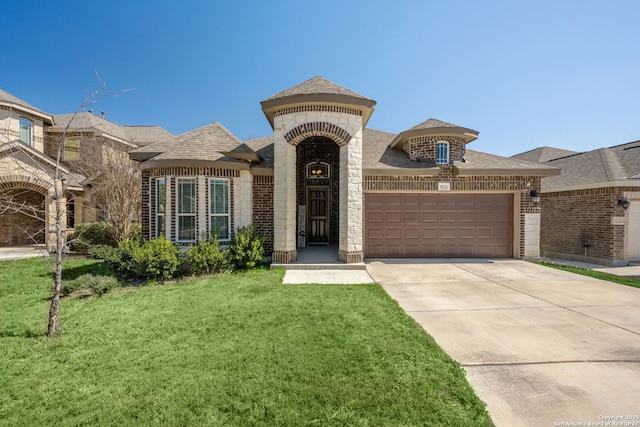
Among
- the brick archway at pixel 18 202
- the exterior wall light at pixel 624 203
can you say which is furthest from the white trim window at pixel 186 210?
the exterior wall light at pixel 624 203

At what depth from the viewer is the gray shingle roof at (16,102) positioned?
16.7 meters

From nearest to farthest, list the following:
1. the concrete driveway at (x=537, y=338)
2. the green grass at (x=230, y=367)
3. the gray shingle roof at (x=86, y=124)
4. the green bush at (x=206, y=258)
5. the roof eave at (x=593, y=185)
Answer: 1. the green grass at (x=230, y=367)
2. the concrete driveway at (x=537, y=338)
3. the green bush at (x=206, y=258)
4. the roof eave at (x=593, y=185)
5. the gray shingle roof at (x=86, y=124)

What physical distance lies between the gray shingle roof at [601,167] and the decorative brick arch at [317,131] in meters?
10.0

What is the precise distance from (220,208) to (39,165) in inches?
447

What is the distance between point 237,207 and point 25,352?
5.75 m

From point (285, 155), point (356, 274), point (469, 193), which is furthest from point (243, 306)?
point (469, 193)

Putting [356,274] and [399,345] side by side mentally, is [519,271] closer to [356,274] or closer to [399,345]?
[356,274]

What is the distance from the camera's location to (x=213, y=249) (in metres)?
7.64

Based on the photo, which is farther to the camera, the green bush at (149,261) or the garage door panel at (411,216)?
the garage door panel at (411,216)

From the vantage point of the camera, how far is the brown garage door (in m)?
9.90

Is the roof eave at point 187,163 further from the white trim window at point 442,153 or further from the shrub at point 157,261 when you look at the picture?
the white trim window at point 442,153

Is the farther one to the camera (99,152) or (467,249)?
(99,152)

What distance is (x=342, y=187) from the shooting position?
8.54 metres

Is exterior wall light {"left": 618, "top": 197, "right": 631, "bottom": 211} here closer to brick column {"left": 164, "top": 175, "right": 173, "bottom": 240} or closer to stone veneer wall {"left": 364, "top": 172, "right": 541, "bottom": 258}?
stone veneer wall {"left": 364, "top": 172, "right": 541, "bottom": 258}
